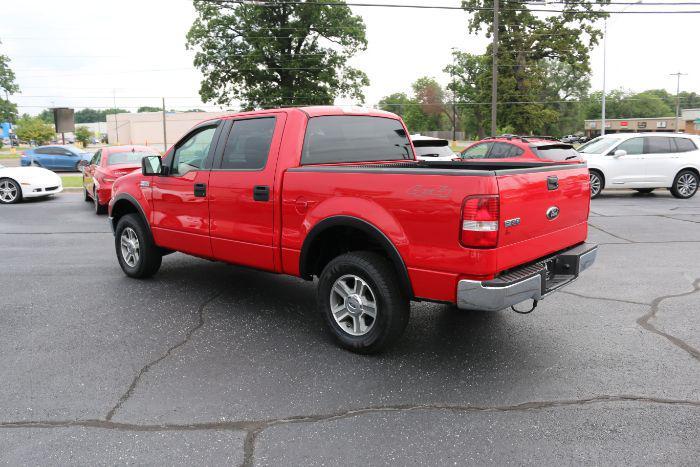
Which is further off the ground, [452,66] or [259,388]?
[452,66]

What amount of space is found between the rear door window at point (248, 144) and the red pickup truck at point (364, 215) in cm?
1

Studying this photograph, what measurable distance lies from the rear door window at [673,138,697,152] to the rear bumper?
503 inches

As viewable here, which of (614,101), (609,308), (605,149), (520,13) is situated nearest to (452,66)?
(520,13)

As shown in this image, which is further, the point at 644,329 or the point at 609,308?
the point at 609,308

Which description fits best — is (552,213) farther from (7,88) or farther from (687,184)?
(7,88)

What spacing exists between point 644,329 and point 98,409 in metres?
4.36

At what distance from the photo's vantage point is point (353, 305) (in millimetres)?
4266

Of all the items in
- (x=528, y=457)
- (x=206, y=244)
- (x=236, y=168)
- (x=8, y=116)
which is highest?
(x=8, y=116)

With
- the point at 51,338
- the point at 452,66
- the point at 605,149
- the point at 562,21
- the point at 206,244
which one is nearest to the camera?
the point at 51,338

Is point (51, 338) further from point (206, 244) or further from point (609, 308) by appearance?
point (609, 308)

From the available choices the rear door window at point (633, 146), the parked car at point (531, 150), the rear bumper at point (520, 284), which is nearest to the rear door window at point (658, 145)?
the rear door window at point (633, 146)

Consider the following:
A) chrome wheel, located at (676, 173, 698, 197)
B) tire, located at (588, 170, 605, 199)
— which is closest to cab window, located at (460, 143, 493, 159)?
tire, located at (588, 170, 605, 199)

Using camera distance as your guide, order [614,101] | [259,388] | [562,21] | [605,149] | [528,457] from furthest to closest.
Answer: [614,101]
[562,21]
[605,149]
[259,388]
[528,457]

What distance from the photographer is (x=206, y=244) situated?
5.48 m
